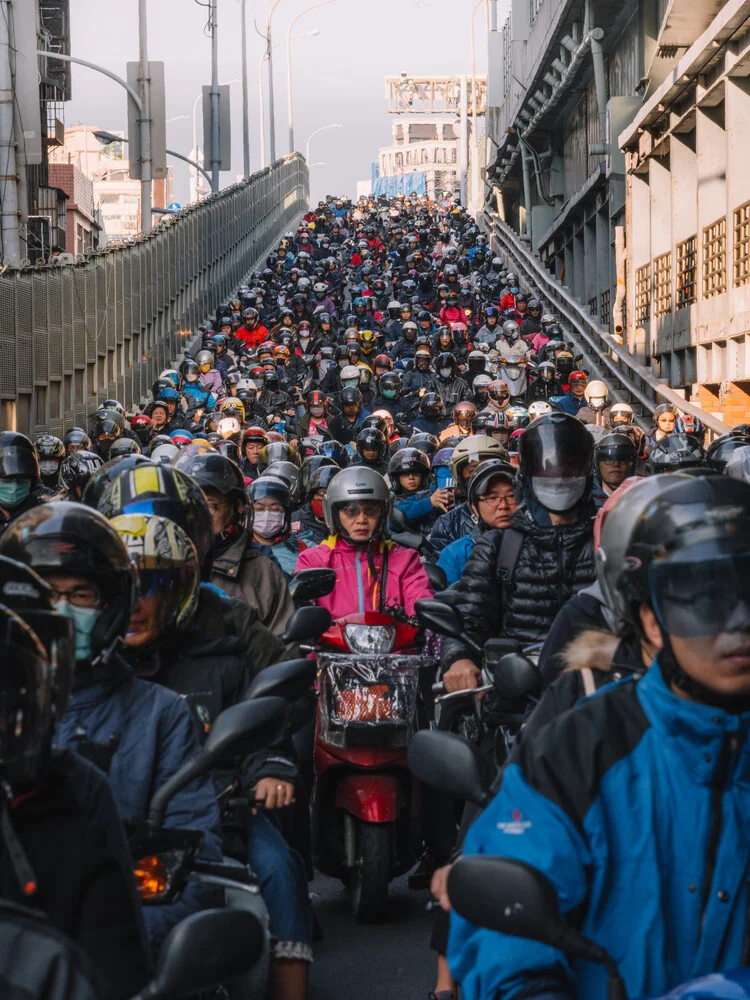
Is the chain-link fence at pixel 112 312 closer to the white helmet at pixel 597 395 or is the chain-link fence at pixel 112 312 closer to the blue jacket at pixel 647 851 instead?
the white helmet at pixel 597 395

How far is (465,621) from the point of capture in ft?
23.1

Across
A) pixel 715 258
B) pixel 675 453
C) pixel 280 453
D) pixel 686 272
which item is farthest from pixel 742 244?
A: pixel 675 453

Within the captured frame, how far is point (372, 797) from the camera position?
23.3ft

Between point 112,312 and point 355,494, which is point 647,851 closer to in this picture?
point 355,494

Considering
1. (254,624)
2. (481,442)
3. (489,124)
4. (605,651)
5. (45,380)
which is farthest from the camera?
(489,124)

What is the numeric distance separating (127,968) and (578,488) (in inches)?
182

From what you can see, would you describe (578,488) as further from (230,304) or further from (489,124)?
(489,124)

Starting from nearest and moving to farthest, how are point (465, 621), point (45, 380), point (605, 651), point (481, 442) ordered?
point (605, 651)
point (465, 621)
point (481, 442)
point (45, 380)

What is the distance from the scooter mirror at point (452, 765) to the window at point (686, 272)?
27046 mm

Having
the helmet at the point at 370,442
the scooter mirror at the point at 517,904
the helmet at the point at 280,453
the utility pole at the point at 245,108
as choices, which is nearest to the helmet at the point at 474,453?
the helmet at the point at 280,453

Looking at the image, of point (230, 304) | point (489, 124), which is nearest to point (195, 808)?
point (230, 304)

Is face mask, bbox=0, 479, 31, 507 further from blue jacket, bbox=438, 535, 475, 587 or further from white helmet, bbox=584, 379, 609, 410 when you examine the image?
white helmet, bbox=584, 379, 609, 410

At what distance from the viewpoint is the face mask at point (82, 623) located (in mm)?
3834

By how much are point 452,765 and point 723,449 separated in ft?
29.1
